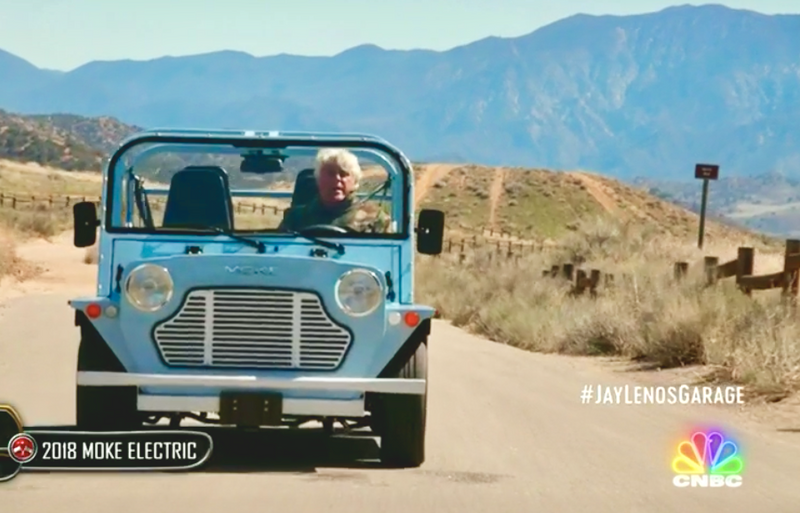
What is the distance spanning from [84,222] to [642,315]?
10514 millimetres

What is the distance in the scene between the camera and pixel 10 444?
902 cm

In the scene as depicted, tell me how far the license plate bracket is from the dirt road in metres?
0.34

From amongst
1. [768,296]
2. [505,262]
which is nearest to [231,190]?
[768,296]

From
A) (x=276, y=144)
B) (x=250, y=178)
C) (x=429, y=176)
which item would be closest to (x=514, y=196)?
(x=429, y=176)

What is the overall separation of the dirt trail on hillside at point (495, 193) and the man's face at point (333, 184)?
8440 cm

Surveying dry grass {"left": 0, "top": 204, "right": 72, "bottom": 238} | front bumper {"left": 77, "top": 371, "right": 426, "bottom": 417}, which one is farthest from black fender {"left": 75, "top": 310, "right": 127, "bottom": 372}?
dry grass {"left": 0, "top": 204, "right": 72, "bottom": 238}

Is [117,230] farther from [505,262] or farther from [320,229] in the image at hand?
[505,262]

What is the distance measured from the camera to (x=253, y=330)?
30.5 feet

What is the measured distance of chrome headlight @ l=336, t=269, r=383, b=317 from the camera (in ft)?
30.7

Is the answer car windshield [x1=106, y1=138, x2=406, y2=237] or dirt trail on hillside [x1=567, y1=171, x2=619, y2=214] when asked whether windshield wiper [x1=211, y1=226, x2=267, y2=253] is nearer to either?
car windshield [x1=106, y1=138, x2=406, y2=237]

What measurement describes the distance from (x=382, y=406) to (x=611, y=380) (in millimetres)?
7404

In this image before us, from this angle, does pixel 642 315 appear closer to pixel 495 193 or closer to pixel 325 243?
pixel 325 243

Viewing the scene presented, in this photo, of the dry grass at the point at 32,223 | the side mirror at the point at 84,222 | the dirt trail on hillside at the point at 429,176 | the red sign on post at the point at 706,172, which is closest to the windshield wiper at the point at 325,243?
the side mirror at the point at 84,222

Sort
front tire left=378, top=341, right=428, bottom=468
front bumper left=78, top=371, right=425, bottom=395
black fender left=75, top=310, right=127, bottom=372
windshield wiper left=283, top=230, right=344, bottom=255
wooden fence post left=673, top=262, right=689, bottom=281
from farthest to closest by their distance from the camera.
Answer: wooden fence post left=673, top=262, right=689, bottom=281 < windshield wiper left=283, top=230, right=344, bottom=255 < front tire left=378, top=341, right=428, bottom=468 < black fender left=75, top=310, right=127, bottom=372 < front bumper left=78, top=371, right=425, bottom=395
